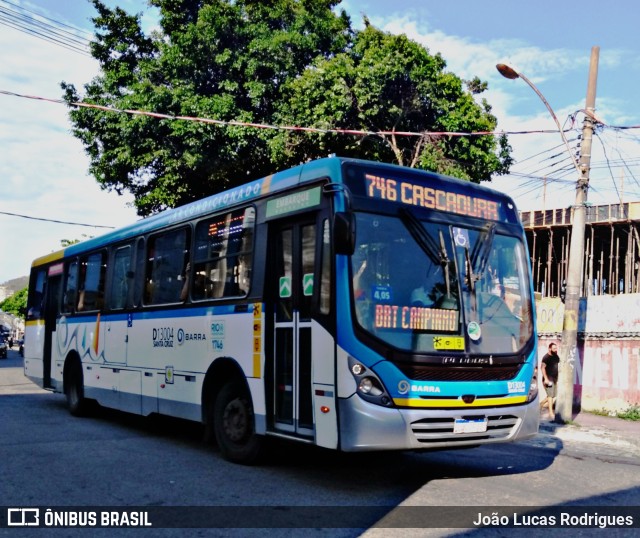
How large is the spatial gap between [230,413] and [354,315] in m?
2.50

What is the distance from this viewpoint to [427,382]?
6.73m

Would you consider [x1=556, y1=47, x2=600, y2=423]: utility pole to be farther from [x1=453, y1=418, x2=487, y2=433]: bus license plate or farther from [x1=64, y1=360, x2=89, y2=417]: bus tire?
[x1=64, y1=360, x2=89, y2=417]: bus tire

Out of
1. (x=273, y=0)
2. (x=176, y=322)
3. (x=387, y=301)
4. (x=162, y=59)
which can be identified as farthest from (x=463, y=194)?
(x=273, y=0)

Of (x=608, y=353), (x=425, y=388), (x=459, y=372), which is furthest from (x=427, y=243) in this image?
(x=608, y=353)

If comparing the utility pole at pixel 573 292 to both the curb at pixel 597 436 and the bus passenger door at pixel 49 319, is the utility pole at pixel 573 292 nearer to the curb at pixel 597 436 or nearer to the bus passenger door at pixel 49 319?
the curb at pixel 597 436

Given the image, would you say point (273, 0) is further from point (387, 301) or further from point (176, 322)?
point (387, 301)

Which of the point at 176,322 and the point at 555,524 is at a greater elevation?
the point at 176,322

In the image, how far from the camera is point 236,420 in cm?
826

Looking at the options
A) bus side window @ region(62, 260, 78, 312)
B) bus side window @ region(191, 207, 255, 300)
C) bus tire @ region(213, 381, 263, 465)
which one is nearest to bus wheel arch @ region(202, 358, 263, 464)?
bus tire @ region(213, 381, 263, 465)

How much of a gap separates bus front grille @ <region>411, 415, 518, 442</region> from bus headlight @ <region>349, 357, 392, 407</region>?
1.20 ft

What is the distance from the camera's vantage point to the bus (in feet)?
21.8

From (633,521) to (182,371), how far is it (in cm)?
558

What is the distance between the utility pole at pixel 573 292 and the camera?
14.1m

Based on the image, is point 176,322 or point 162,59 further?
point 162,59
